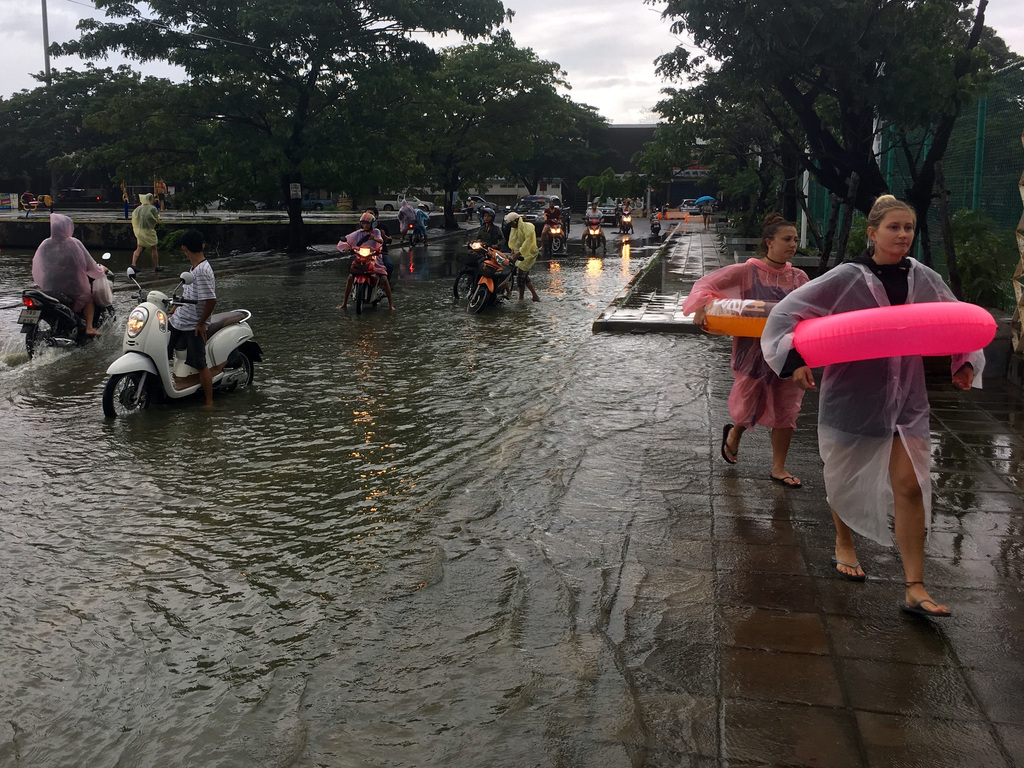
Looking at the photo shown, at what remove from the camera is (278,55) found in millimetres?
26266

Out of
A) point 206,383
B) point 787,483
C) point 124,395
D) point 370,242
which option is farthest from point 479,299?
point 787,483

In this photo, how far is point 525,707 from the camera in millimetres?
3500

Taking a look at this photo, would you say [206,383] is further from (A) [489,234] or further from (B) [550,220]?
(B) [550,220]

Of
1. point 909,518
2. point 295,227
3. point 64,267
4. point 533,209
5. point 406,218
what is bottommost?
point 909,518

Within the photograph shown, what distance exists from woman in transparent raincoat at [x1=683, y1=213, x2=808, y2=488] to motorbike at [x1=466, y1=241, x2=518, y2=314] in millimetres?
9193

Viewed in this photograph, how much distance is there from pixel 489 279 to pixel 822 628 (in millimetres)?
11560

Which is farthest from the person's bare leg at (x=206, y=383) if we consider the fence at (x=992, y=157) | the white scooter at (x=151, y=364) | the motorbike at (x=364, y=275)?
the fence at (x=992, y=157)

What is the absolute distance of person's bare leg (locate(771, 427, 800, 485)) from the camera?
6.07 meters

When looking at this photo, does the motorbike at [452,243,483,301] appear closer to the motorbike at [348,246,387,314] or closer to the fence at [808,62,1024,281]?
the motorbike at [348,246,387,314]

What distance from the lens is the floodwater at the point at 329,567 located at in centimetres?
340

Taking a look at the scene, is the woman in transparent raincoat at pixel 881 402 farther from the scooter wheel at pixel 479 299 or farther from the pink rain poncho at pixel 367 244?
the pink rain poncho at pixel 367 244

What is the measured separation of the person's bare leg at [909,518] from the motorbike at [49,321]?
9610 millimetres

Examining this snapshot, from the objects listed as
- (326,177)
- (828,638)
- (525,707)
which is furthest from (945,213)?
(326,177)

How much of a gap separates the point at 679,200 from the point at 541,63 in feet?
152
